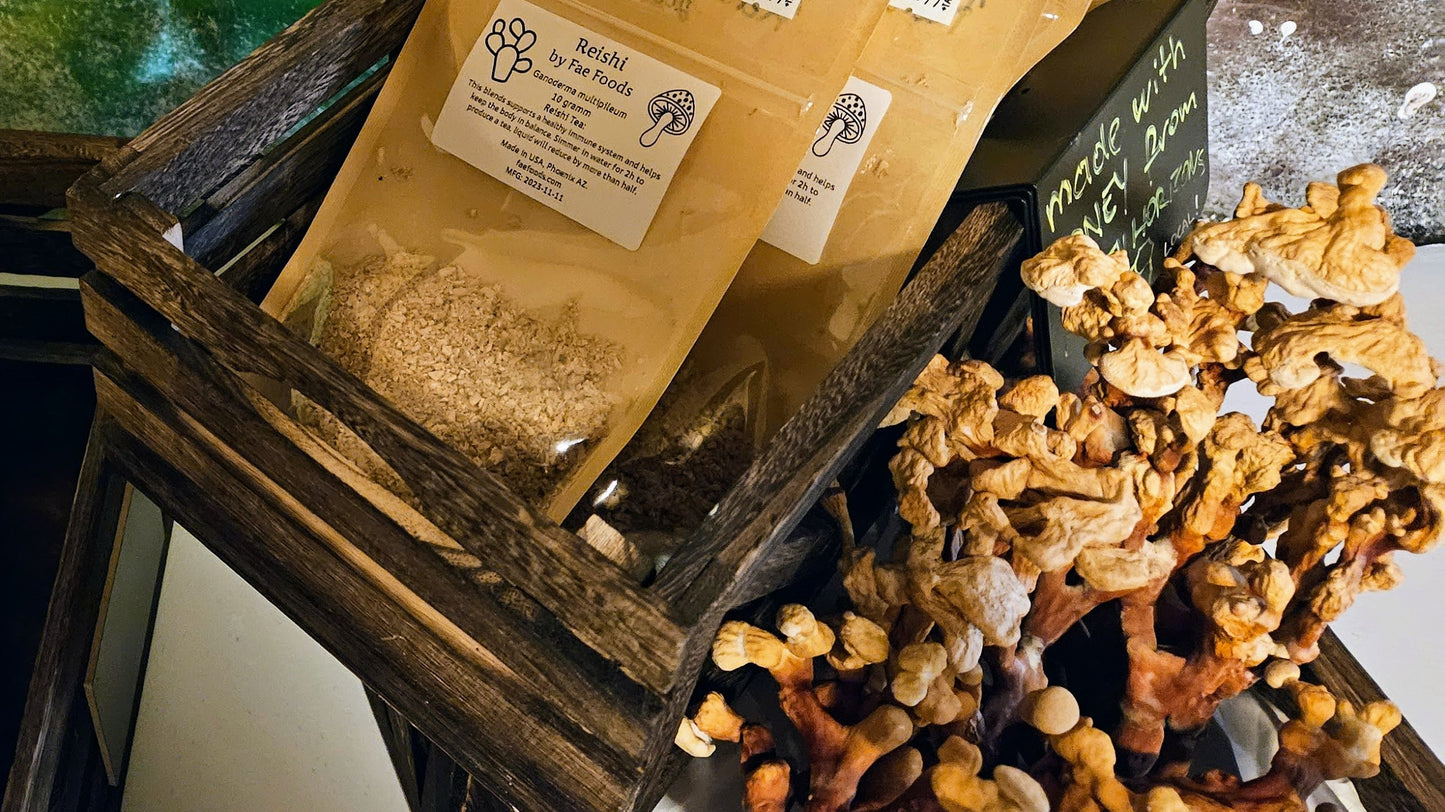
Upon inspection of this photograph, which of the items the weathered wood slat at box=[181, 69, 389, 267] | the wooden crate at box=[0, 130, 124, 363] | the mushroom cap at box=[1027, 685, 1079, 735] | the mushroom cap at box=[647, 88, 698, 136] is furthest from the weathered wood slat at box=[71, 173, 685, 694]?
the wooden crate at box=[0, 130, 124, 363]

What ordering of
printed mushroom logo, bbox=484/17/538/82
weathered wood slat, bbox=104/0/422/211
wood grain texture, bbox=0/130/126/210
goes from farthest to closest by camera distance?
wood grain texture, bbox=0/130/126/210, printed mushroom logo, bbox=484/17/538/82, weathered wood slat, bbox=104/0/422/211

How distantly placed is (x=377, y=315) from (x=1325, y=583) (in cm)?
65

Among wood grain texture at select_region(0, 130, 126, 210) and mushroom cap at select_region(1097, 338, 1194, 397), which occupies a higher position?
mushroom cap at select_region(1097, 338, 1194, 397)

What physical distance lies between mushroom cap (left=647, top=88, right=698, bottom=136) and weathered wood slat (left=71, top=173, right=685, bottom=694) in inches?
12.4

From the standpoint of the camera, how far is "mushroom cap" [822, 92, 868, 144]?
70cm

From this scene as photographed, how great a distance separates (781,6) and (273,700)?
26.5 inches

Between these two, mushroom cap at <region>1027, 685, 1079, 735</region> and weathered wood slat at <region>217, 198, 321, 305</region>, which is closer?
→ mushroom cap at <region>1027, 685, 1079, 735</region>

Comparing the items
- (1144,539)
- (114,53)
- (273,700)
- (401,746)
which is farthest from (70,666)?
(1144,539)

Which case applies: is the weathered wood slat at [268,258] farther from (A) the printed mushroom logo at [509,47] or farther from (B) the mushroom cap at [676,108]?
(B) the mushroom cap at [676,108]

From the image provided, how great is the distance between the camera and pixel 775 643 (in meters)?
0.54

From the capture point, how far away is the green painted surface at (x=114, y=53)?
3.40ft

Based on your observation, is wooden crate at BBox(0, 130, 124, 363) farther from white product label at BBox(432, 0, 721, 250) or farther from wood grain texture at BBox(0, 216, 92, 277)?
white product label at BBox(432, 0, 721, 250)

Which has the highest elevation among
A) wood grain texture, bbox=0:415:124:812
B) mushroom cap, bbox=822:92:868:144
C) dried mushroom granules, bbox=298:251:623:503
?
mushroom cap, bbox=822:92:868:144

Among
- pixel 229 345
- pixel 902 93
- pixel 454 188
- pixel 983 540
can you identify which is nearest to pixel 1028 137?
pixel 902 93
